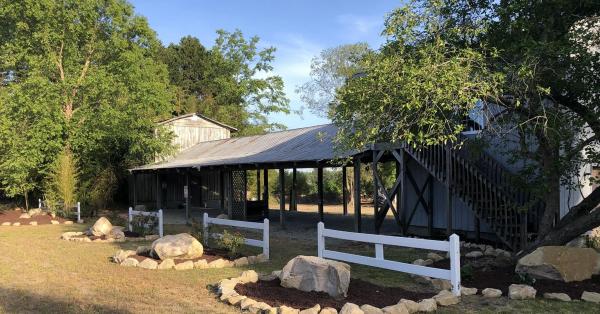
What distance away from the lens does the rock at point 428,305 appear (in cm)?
655

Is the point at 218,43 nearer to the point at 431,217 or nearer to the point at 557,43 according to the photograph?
the point at 431,217

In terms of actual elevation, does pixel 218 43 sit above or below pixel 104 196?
above

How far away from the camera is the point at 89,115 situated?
27.1 metres

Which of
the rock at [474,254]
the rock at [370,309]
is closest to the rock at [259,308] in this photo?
the rock at [370,309]

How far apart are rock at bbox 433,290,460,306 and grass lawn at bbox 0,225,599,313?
125 mm

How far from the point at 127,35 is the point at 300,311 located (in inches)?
1085

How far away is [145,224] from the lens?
52.3ft

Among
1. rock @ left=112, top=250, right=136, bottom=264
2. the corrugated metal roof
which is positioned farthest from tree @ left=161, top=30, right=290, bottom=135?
rock @ left=112, top=250, right=136, bottom=264

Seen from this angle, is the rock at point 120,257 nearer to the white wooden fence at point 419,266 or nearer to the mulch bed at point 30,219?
the white wooden fence at point 419,266

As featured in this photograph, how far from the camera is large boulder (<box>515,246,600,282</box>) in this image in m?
7.99

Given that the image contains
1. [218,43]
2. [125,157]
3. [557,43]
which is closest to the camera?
[557,43]

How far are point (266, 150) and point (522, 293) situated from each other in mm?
15078

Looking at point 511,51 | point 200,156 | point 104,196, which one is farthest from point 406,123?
point 104,196

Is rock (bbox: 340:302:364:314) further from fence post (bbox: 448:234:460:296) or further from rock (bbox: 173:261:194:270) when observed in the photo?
rock (bbox: 173:261:194:270)
